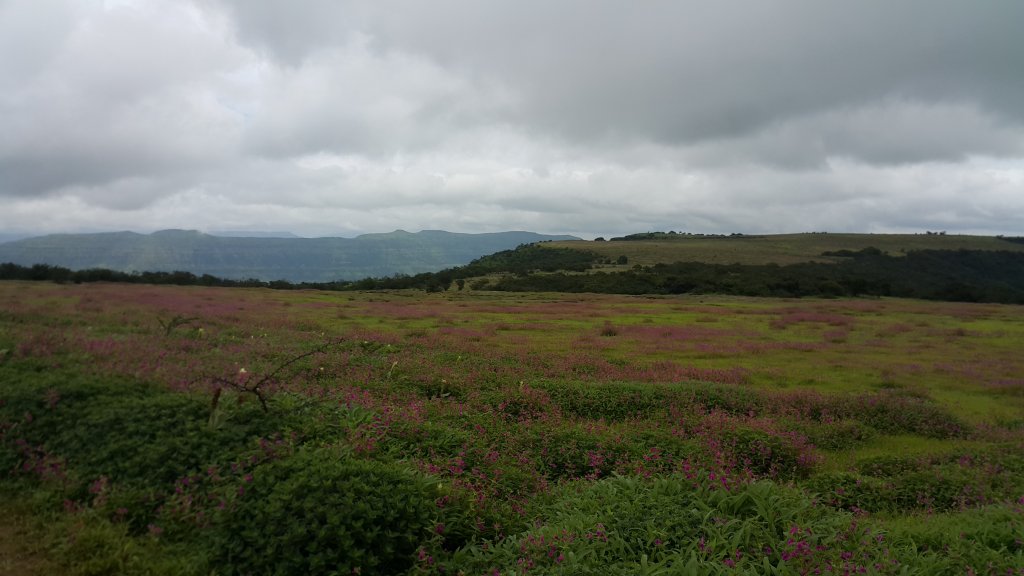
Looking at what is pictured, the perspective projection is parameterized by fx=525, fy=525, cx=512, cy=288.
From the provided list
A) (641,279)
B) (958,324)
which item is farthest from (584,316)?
(641,279)

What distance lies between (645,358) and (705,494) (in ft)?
46.5

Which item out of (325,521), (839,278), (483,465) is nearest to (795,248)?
(839,278)

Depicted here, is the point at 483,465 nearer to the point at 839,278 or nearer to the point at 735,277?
the point at 735,277

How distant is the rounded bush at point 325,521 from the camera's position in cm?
533

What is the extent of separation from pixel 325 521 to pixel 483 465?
2861 millimetres

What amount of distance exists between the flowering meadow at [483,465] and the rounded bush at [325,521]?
0.08 ft

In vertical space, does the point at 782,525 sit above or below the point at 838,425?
above

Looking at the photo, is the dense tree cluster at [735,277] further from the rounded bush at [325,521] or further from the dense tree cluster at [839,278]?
the rounded bush at [325,521]

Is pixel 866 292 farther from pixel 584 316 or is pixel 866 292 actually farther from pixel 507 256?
pixel 507 256

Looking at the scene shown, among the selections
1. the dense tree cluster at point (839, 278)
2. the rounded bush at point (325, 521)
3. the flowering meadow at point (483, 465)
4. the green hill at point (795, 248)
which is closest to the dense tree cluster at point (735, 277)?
the dense tree cluster at point (839, 278)

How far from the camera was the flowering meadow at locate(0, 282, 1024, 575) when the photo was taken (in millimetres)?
5488

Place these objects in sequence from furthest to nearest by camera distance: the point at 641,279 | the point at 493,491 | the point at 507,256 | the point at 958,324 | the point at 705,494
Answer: the point at 507,256, the point at 641,279, the point at 958,324, the point at 493,491, the point at 705,494

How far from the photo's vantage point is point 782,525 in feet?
19.5

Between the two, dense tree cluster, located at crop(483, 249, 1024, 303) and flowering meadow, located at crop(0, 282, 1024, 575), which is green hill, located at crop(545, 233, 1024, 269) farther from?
flowering meadow, located at crop(0, 282, 1024, 575)
